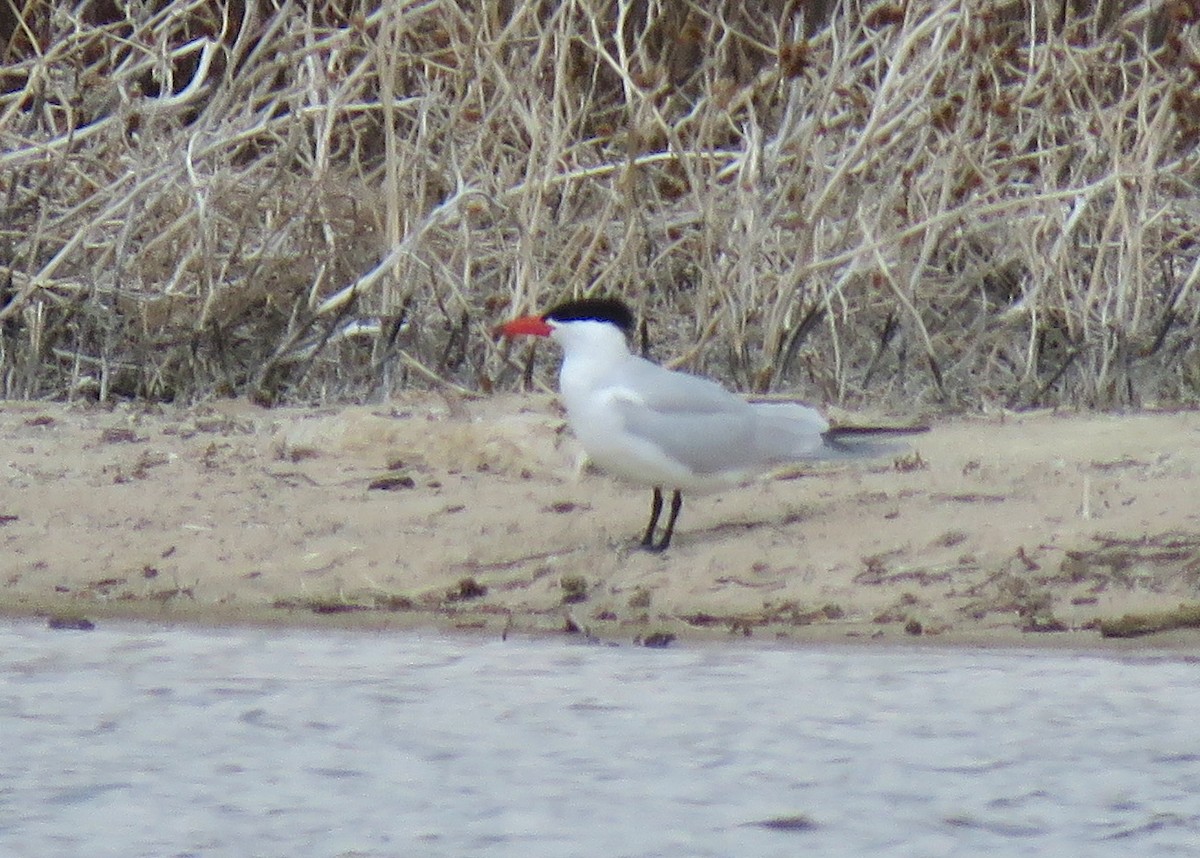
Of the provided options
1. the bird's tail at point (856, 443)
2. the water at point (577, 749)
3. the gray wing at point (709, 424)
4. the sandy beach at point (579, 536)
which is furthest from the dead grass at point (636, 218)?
the water at point (577, 749)

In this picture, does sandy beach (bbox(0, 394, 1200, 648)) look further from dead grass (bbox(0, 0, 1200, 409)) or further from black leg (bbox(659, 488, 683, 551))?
dead grass (bbox(0, 0, 1200, 409))

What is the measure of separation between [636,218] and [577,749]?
10.7ft

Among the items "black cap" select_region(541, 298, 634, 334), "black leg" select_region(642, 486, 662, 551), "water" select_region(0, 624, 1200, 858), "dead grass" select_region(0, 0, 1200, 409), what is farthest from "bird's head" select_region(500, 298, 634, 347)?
Result: "dead grass" select_region(0, 0, 1200, 409)

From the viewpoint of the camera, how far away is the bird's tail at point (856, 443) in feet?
17.3

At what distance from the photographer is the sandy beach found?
4875 millimetres

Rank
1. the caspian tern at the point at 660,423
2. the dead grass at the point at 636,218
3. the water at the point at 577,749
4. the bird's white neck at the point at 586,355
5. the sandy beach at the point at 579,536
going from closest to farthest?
the water at the point at 577,749
the sandy beach at the point at 579,536
the caspian tern at the point at 660,423
the bird's white neck at the point at 586,355
the dead grass at the point at 636,218

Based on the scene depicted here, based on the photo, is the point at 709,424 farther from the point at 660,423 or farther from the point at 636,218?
the point at 636,218

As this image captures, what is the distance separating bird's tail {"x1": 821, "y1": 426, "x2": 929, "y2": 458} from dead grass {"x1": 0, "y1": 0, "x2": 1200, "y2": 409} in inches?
49.1

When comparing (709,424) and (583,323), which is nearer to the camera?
(709,424)

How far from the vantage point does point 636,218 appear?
6.97 meters

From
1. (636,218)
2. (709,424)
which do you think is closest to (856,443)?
(709,424)

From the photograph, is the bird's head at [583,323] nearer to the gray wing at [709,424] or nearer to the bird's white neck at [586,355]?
the bird's white neck at [586,355]

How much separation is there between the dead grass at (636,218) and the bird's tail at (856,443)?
1248mm

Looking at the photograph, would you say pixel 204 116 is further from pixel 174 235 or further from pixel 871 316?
pixel 871 316
